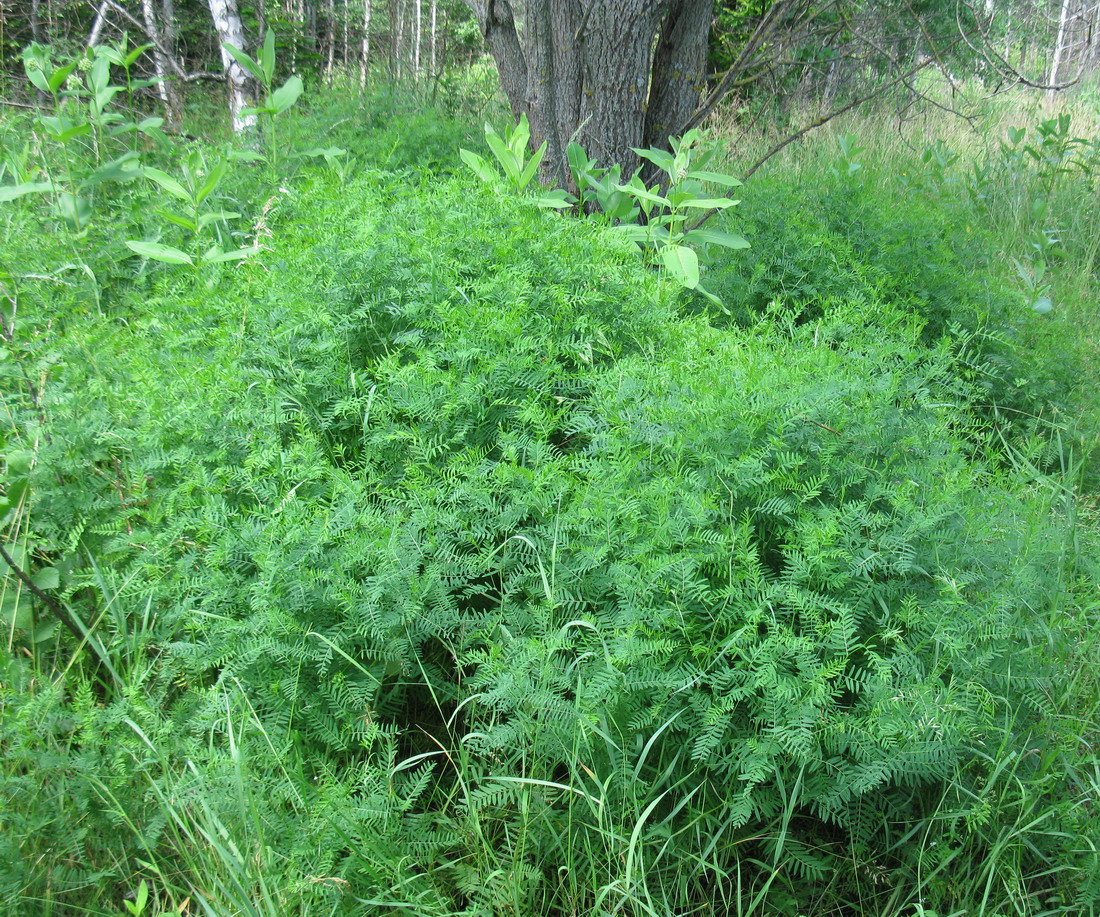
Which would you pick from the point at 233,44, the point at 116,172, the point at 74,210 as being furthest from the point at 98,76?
the point at 233,44

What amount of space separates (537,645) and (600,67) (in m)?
3.16

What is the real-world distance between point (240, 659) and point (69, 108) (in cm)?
419

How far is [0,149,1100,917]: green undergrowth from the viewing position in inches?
63.0

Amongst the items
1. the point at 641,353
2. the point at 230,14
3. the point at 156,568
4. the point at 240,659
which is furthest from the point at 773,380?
the point at 230,14

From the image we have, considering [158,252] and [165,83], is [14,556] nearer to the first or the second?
[158,252]

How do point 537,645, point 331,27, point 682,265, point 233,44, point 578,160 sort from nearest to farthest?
point 537,645 → point 682,265 → point 578,160 → point 233,44 → point 331,27

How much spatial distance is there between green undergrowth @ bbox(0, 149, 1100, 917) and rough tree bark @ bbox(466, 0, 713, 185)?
1999mm

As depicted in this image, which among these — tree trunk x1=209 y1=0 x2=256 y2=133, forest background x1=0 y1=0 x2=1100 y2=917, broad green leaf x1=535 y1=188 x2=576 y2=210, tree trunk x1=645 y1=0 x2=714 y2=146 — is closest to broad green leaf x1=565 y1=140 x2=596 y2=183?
broad green leaf x1=535 y1=188 x2=576 y2=210

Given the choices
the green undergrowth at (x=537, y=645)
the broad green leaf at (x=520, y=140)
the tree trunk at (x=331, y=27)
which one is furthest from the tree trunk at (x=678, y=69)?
the tree trunk at (x=331, y=27)

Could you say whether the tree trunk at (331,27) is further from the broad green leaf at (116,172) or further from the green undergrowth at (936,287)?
the green undergrowth at (936,287)

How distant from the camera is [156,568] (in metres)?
1.96

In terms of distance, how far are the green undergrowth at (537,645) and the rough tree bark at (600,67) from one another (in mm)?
1999

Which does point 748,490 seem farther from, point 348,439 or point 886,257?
point 886,257

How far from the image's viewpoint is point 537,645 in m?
1.69
